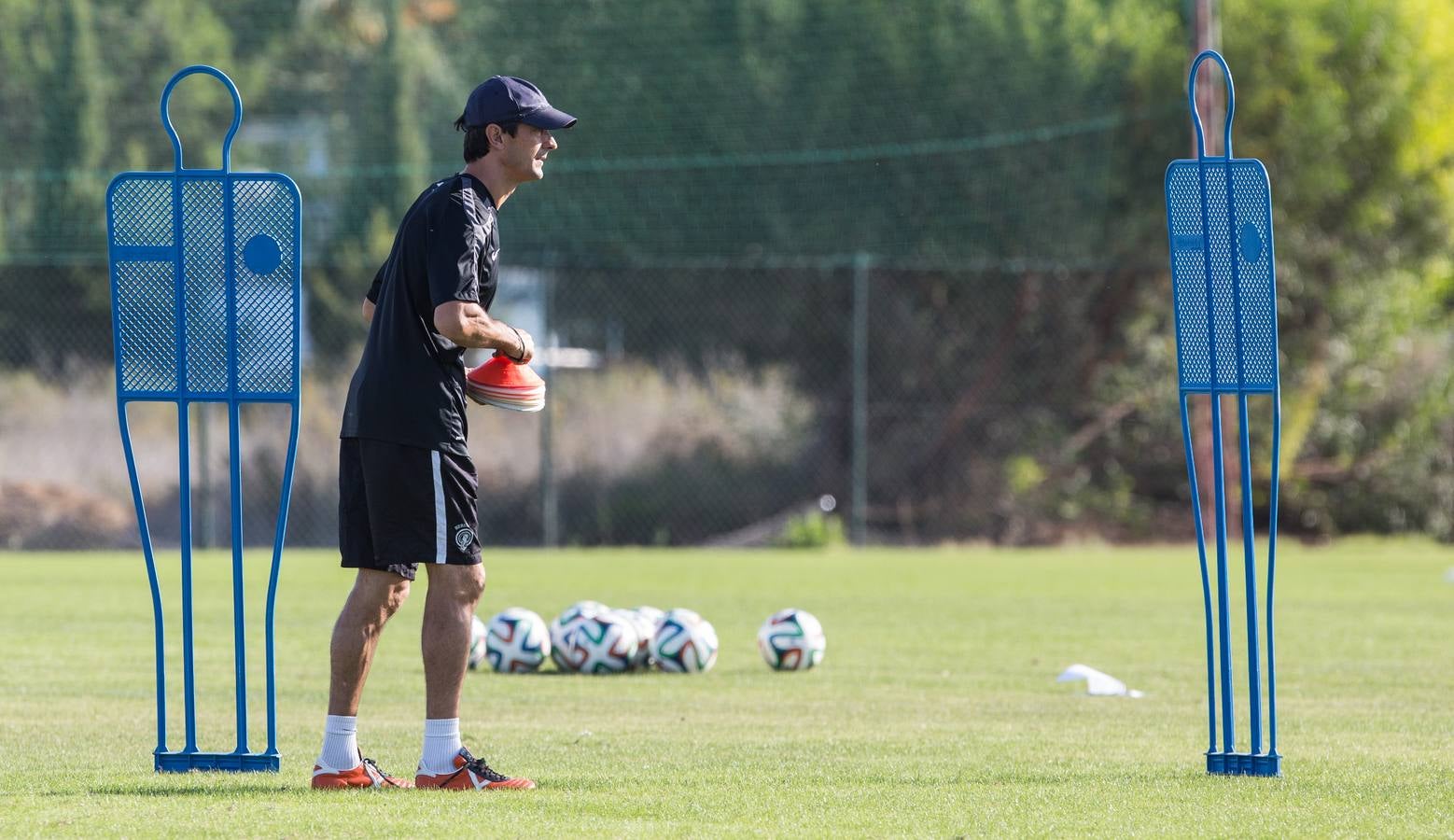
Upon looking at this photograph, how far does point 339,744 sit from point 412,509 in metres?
0.81

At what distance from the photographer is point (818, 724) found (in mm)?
8375

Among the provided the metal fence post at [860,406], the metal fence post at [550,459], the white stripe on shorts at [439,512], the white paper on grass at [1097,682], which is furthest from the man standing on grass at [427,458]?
the metal fence post at [860,406]

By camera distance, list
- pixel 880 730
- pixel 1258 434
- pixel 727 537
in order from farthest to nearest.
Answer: pixel 1258 434
pixel 727 537
pixel 880 730

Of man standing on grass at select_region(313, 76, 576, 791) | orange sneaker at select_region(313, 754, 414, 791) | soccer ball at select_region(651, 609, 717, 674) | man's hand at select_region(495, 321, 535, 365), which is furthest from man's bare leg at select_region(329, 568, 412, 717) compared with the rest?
soccer ball at select_region(651, 609, 717, 674)

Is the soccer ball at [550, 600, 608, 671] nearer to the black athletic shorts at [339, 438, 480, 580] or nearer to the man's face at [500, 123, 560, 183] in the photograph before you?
the black athletic shorts at [339, 438, 480, 580]

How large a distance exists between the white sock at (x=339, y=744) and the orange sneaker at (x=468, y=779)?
0.78 feet

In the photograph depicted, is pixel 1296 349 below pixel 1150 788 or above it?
above

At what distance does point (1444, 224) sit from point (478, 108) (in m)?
22.3

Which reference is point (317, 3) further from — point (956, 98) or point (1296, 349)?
point (1296, 349)

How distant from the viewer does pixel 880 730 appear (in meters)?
8.16

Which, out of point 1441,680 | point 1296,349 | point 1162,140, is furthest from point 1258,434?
point 1441,680

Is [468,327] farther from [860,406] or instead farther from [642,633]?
[860,406]

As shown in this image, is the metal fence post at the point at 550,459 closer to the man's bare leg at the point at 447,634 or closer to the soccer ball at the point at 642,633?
the soccer ball at the point at 642,633

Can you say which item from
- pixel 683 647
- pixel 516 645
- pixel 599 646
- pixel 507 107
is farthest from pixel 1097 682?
pixel 507 107
